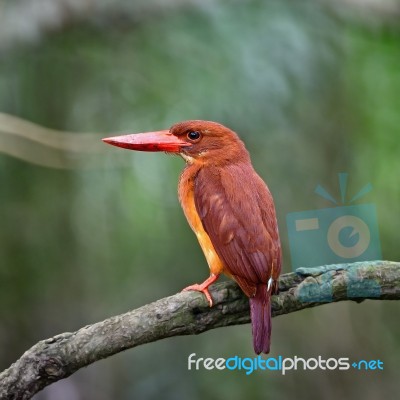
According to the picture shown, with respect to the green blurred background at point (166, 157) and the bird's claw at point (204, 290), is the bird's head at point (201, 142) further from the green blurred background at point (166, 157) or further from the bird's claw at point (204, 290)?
the green blurred background at point (166, 157)

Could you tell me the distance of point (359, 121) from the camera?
308 cm

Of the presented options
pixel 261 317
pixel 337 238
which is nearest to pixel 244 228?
pixel 261 317

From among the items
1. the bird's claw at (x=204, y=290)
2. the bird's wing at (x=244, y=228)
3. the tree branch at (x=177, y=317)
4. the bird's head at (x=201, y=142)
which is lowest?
the tree branch at (x=177, y=317)

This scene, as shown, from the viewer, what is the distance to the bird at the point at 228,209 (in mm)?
1679

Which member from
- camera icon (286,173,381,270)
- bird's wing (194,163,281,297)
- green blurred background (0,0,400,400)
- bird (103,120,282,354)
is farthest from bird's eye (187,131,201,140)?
green blurred background (0,0,400,400)

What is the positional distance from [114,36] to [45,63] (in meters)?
0.30

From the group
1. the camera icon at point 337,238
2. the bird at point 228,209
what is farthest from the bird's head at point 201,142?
the camera icon at point 337,238

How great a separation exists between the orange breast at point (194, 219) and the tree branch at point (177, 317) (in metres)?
0.06

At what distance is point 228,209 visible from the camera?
1.74m

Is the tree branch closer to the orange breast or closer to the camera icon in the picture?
the orange breast

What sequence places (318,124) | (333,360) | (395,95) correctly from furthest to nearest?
1. (318,124)
2. (395,95)
3. (333,360)

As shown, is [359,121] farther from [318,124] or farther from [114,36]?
[114,36]

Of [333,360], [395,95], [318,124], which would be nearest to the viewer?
[333,360]

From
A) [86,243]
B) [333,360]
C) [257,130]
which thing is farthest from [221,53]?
[333,360]
